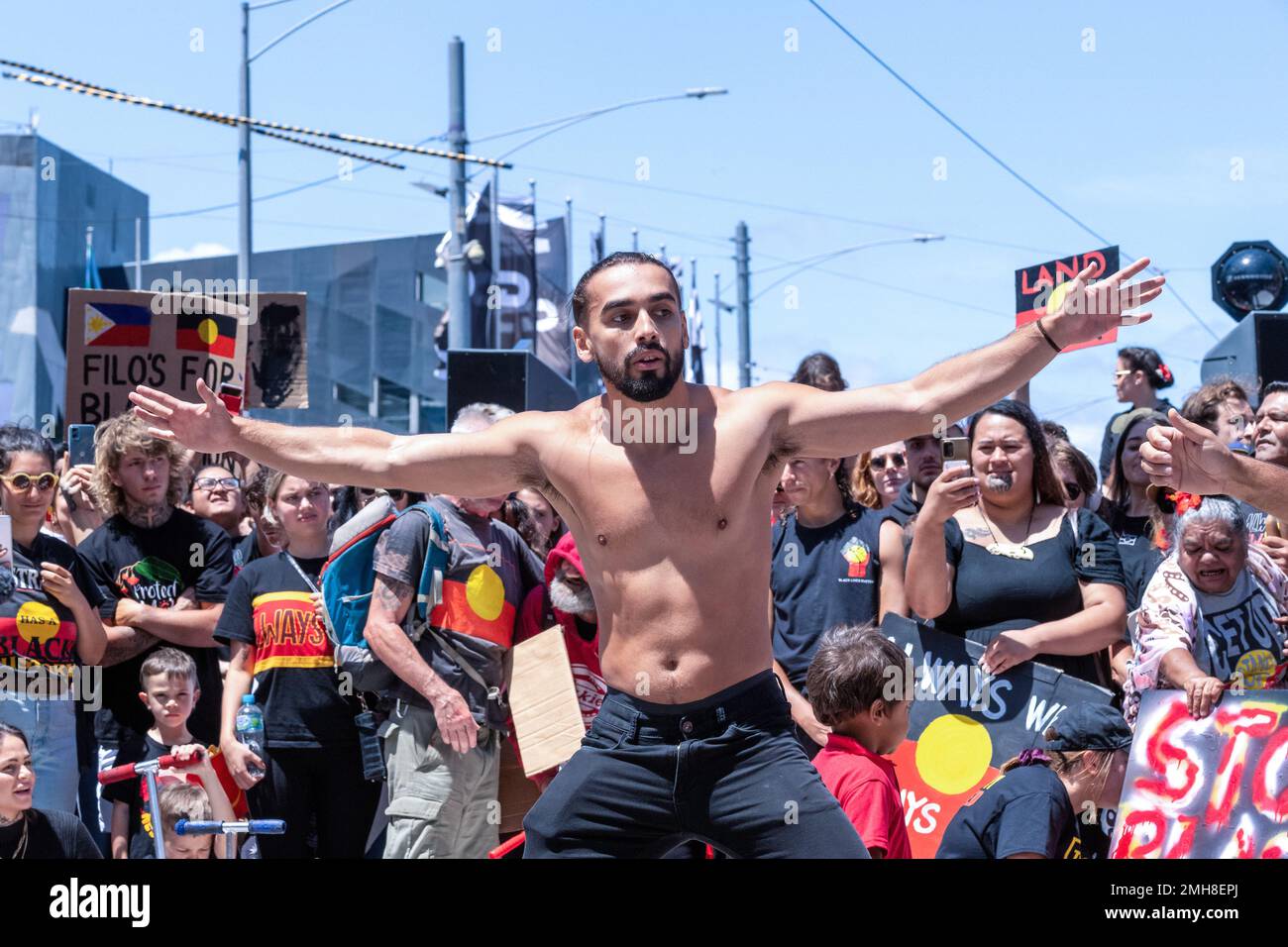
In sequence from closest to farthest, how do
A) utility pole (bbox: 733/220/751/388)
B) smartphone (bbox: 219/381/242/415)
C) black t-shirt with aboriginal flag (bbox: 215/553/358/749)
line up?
1. smartphone (bbox: 219/381/242/415)
2. black t-shirt with aboriginal flag (bbox: 215/553/358/749)
3. utility pole (bbox: 733/220/751/388)

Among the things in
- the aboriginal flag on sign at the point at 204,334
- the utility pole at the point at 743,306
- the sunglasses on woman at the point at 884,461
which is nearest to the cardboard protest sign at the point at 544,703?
the sunglasses on woman at the point at 884,461

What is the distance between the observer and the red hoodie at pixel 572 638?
6.85 m

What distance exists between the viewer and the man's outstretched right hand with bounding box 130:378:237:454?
4.67 meters

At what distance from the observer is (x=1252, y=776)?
18.2 feet

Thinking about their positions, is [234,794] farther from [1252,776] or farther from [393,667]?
[1252,776]

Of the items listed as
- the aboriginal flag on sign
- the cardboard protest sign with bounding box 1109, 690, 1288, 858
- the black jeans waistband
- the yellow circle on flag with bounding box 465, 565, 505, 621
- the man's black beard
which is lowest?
the cardboard protest sign with bounding box 1109, 690, 1288, 858

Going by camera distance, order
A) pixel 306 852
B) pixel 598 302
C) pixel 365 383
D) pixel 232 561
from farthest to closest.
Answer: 1. pixel 365 383
2. pixel 232 561
3. pixel 306 852
4. pixel 598 302

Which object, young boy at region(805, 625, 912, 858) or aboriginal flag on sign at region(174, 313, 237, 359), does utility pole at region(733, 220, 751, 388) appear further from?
young boy at region(805, 625, 912, 858)

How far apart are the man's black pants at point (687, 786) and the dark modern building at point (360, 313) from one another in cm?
3789

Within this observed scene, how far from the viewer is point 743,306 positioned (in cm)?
2773

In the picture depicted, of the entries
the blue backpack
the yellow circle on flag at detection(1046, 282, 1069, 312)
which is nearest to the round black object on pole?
the blue backpack

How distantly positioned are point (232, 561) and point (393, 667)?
177 centimetres

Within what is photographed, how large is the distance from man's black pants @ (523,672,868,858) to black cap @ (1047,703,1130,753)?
180cm
